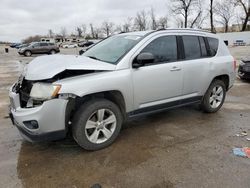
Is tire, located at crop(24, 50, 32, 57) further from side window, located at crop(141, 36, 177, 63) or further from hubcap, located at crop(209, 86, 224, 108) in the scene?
side window, located at crop(141, 36, 177, 63)

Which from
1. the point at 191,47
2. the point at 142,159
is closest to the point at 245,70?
the point at 191,47

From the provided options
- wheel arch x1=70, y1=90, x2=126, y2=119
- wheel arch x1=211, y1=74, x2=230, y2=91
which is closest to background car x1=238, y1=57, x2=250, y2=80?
wheel arch x1=211, y1=74, x2=230, y2=91

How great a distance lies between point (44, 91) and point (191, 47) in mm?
2851

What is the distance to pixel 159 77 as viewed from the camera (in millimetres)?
4109

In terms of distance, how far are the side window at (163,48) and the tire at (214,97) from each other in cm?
126

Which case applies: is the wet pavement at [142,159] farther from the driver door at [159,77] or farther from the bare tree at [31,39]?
the bare tree at [31,39]

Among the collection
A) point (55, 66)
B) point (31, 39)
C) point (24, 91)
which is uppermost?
point (31, 39)

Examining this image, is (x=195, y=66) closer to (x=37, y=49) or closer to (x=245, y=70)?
(x=245, y=70)

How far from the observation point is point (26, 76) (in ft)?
11.3

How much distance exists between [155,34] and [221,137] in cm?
201

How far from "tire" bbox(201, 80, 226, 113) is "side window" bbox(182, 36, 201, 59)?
79cm

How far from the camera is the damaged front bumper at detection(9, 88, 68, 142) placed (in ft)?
10.3

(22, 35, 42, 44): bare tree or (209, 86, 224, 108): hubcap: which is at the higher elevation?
(22, 35, 42, 44): bare tree

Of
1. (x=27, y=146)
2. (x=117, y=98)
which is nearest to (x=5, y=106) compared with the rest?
(x=27, y=146)
